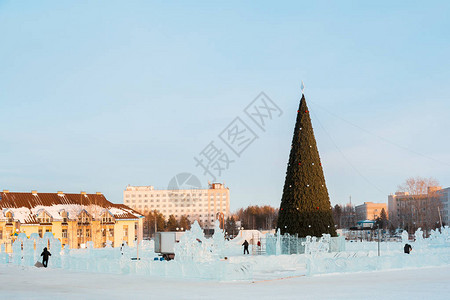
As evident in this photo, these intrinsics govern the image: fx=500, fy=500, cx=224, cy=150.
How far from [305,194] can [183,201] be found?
109 m

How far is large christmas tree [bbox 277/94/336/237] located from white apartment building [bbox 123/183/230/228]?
10253cm

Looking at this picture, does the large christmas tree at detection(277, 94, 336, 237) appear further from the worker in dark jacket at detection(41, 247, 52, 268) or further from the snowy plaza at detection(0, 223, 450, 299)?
the worker in dark jacket at detection(41, 247, 52, 268)

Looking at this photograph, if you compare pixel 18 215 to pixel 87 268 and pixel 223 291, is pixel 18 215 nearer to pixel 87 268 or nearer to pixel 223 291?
pixel 87 268

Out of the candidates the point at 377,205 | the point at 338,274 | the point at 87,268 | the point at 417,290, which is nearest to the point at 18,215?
the point at 87,268

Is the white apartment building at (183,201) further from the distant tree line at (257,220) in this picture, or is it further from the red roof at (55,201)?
the red roof at (55,201)

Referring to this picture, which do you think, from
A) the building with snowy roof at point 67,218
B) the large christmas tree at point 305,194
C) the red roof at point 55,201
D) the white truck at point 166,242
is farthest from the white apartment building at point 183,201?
the large christmas tree at point 305,194

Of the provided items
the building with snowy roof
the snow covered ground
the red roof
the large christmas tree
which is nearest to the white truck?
the large christmas tree

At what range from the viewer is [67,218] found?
2051 inches

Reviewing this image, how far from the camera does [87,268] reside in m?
22.4

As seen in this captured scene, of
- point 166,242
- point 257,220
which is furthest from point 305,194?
point 257,220

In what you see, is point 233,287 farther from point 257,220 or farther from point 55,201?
point 257,220

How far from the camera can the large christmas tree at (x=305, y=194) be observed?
29656mm

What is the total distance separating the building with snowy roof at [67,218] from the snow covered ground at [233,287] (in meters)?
30.6

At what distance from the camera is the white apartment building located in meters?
134
